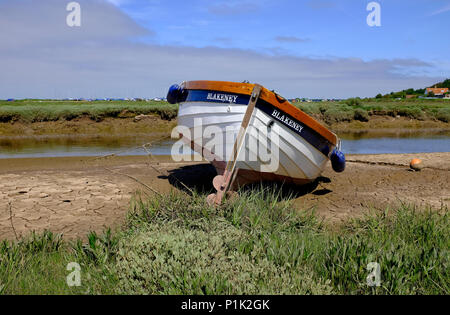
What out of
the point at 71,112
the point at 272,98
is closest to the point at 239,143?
the point at 272,98

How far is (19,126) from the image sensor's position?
66.7ft

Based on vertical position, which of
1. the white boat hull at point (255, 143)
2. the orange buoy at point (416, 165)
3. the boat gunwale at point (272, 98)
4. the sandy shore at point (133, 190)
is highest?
the boat gunwale at point (272, 98)

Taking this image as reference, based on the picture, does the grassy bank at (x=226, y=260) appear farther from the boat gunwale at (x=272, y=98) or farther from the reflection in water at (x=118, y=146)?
Answer: the reflection in water at (x=118, y=146)

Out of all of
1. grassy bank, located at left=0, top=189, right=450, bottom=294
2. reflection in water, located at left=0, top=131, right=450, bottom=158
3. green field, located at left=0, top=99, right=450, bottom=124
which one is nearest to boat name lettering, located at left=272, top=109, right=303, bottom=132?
grassy bank, located at left=0, top=189, right=450, bottom=294

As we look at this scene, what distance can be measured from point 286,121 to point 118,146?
11282mm

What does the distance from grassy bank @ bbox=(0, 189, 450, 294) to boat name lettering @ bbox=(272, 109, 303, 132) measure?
6.99 ft

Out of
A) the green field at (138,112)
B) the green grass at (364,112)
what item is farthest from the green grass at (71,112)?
the green grass at (364,112)

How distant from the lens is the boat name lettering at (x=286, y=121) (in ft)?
20.6

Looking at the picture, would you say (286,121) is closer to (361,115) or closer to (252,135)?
(252,135)

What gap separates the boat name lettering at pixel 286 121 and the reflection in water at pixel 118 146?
300 inches

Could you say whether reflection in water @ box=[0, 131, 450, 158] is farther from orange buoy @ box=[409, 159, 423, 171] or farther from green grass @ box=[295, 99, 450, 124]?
orange buoy @ box=[409, 159, 423, 171]

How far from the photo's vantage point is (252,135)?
6301mm
